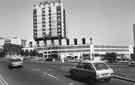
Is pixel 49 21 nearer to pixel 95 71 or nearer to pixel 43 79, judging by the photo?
pixel 43 79

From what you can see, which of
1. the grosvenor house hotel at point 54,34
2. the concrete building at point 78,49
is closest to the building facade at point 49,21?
the grosvenor house hotel at point 54,34

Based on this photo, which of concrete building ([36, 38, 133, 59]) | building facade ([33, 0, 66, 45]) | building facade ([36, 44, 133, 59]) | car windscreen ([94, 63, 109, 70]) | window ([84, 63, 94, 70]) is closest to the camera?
car windscreen ([94, 63, 109, 70])

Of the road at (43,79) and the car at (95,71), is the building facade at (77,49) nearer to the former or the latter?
the road at (43,79)

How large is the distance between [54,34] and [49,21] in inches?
458

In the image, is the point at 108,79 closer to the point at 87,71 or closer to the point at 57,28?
the point at 87,71

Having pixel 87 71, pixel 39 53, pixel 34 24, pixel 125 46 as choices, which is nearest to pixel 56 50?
pixel 39 53

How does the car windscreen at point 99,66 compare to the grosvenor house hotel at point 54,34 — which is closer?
the car windscreen at point 99,66

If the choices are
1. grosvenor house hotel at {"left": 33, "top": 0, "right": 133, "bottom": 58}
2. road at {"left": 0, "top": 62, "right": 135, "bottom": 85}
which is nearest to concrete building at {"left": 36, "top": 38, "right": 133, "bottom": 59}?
grosvenor house hotel at {"left": 33, "top": 0, "right": 133, "bottom": 58}

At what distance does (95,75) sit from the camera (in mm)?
14227

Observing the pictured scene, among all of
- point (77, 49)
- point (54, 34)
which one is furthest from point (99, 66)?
point (77, 49)

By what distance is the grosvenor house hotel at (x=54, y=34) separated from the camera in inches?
5782

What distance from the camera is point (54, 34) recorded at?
147 meters

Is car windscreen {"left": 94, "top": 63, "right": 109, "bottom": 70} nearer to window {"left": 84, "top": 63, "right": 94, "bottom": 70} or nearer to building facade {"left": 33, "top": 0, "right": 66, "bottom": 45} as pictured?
window {"left": 84, "top": 63, "right": 94, "bottom": 70}

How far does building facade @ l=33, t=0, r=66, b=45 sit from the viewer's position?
481ft
